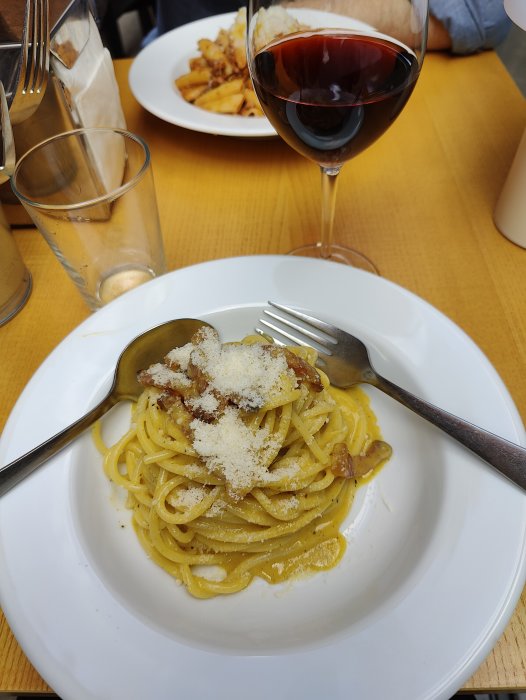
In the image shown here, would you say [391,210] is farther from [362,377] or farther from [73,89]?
[73,89]

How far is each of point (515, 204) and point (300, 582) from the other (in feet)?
3.25

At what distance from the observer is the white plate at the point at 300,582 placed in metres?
0.63

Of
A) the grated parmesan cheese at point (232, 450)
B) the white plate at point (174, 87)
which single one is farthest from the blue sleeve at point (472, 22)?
the grated parmesan cheese at point (232, 450)

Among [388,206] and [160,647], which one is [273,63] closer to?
[388,206]

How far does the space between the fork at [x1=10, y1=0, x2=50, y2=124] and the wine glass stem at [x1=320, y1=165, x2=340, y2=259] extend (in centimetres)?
61

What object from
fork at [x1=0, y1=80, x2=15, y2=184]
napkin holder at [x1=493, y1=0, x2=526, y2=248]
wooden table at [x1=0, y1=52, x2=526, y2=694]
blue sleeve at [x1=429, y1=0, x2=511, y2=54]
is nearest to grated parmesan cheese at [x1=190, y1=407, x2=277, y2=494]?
wooden table at [x1=0, y1=52, x2=526, y2=694]

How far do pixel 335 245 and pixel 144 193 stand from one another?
50 centimetres

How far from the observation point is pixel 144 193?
1115 mm

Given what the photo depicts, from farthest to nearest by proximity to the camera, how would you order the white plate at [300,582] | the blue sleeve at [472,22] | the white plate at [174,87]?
the blue sleeve at [472,22]
the white plate at [174,87]
the white plate at [300,582]

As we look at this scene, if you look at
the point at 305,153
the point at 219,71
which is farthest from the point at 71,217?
the point at 219,71

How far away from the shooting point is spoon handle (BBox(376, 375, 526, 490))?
29.2 inches

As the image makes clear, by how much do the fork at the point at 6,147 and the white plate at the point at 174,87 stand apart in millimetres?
555

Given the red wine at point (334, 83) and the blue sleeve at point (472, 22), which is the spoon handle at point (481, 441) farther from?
the blue sleeve at point (472, 22)

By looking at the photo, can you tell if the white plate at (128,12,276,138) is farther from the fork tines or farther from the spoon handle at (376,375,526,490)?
the spoon handle at (376,375,526,490)
